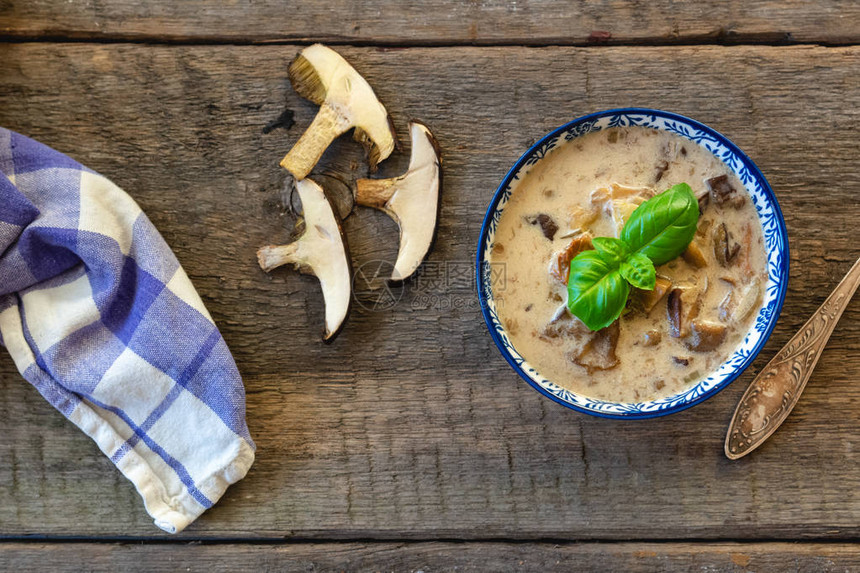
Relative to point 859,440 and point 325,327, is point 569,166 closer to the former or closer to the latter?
point 325,327

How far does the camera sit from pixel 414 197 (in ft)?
4.55

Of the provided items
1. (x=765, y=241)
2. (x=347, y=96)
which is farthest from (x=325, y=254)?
(x=765, y=241)

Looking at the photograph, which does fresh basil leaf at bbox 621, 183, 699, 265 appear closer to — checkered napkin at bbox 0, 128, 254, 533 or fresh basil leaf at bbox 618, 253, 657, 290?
fresh basil leaf at bbox 618, 253, 657, 290

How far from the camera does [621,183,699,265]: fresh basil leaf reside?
115cm

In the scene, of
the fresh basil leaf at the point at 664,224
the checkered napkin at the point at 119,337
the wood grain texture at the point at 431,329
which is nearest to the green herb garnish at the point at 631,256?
the fresh basil leaf at the point at 664,224

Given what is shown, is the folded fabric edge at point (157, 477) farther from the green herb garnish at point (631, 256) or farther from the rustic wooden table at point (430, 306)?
the green herb garnish at point (631, 256)

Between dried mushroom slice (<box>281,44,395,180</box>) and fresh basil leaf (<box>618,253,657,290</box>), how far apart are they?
0.59 m

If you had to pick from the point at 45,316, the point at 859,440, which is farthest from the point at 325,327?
the point at 859,440

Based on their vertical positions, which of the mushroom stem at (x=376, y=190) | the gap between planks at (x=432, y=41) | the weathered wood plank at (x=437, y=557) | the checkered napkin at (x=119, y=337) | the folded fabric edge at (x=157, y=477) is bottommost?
the weathered wood plank at (x=437, y=557)

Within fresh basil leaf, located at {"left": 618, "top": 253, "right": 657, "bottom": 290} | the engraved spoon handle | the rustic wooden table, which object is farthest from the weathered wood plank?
fresh basil leaf, located at {"left": 618, "top": 253, "right": 657, "bottom": 290}

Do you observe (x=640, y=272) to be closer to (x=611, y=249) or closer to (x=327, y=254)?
(x=611, y=249)

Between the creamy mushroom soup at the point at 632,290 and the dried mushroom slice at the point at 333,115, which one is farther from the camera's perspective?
the dried mushroom slice at the point at 333,115

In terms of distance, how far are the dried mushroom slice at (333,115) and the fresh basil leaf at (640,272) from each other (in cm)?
59

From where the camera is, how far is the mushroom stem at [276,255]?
1396 mm
